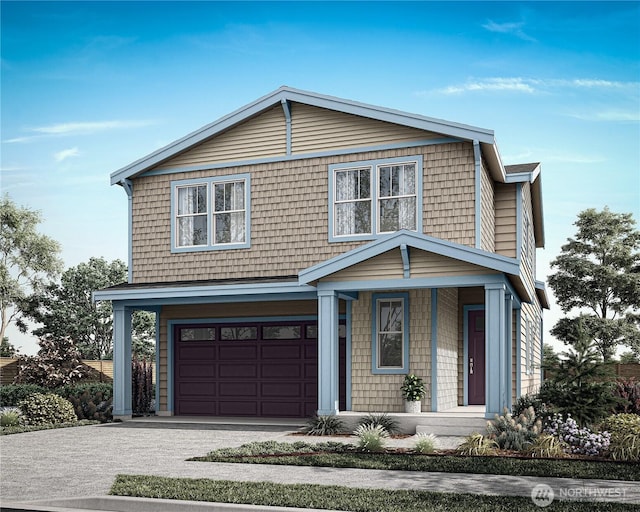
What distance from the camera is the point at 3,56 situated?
22.3 m

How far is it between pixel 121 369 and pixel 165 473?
31.0 ft

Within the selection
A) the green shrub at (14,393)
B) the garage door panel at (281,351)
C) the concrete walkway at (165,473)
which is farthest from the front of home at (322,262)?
the green shrub at (14,393)

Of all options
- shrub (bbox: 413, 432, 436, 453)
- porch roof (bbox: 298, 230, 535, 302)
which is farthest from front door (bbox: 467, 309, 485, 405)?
shrub (bbox: 413, 432, 436, 453)

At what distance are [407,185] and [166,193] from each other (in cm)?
676

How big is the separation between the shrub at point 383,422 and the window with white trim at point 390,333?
1.57 metres

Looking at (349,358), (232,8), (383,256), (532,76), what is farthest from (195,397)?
(532,76)

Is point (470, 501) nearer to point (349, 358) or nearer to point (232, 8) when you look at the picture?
point (349, 358)

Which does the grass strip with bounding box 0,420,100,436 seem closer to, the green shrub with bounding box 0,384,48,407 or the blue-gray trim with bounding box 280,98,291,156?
the blue-gray trim with bounding box 280,98,291,156

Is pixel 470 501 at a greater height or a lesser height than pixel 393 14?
lesser

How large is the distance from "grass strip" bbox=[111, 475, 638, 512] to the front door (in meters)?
10.8

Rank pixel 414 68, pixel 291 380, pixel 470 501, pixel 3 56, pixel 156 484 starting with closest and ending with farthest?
pixel 470 501 → pixel 156 484 → pixel 414 68 → pixel 291 380 → pixel 3 56

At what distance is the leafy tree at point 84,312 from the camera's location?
139ft

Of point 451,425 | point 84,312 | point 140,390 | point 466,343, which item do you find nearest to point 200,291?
point 140,390

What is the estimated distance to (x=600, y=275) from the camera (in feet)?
115
